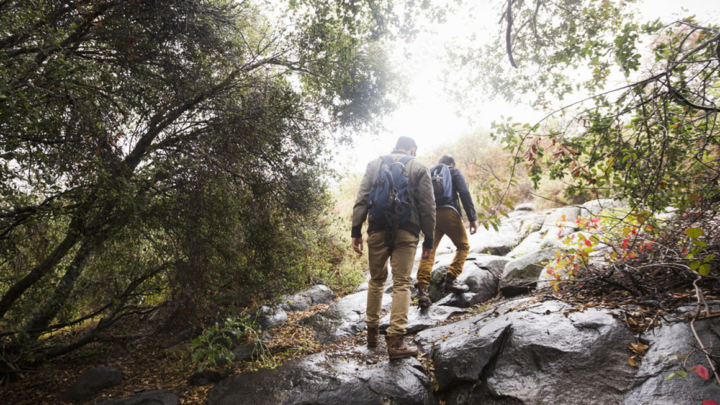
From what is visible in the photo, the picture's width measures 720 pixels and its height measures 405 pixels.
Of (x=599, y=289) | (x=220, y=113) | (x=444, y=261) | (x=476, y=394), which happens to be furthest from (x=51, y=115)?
(x=444, y=261)

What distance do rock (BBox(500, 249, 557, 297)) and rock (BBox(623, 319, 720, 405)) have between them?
7.17 ft

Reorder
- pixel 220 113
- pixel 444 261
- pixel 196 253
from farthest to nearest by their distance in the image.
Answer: pixel 444 261 < pixel 220 113 < pixel 196 253

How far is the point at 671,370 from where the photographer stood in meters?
2.15

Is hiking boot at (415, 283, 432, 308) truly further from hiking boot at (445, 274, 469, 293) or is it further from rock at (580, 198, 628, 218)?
rock at (580, 198, 628, 218)

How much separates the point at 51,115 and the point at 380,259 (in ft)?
9.67

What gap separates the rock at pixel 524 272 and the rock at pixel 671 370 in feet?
7.17

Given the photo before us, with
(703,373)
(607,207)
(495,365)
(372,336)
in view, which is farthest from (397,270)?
(607,207)

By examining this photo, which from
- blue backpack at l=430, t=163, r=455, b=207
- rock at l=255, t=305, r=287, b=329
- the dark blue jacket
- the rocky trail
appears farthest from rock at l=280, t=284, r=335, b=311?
the dark blue jacket

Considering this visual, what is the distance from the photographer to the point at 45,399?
3.94 meters

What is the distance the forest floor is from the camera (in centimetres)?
276

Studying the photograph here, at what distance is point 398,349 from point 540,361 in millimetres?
1244

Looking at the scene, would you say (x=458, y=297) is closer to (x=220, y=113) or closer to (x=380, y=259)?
(x=380, y=259)

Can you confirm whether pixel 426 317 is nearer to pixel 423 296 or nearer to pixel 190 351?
pixel 423 296

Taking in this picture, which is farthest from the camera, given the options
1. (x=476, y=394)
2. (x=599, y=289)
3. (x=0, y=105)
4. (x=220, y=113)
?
(x=220, y=113)
